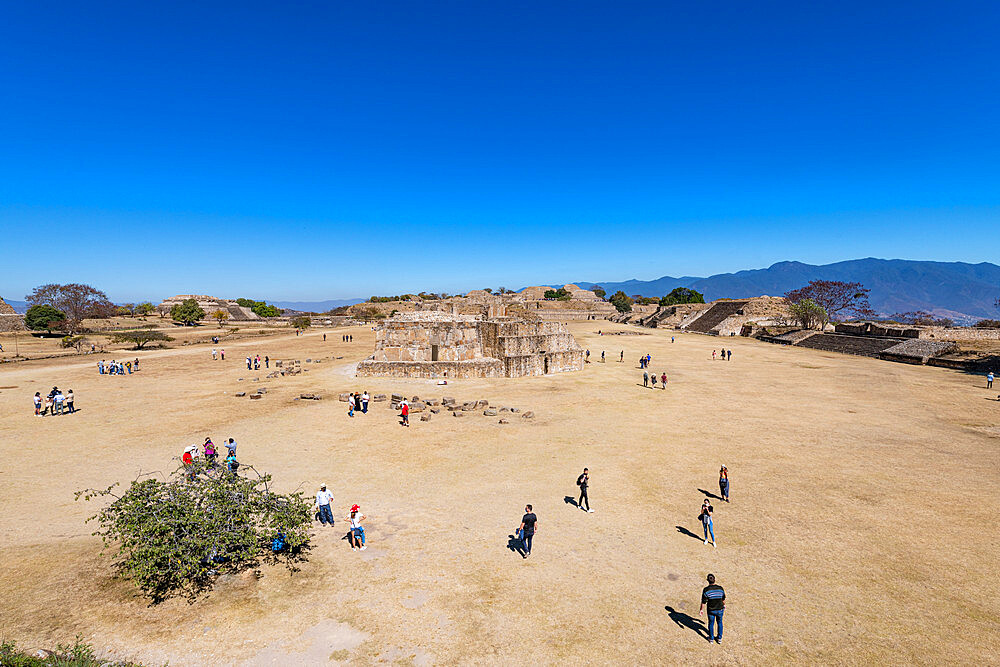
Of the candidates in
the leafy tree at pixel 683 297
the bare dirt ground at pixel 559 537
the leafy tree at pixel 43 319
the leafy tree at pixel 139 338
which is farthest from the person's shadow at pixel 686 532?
the leafy tree at pixel 683 297

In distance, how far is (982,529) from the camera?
29.8 ft

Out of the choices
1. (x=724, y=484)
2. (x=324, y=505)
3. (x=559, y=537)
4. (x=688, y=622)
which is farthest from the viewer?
(x=724, y=484)

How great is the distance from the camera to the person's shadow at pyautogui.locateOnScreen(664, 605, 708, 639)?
628 centimetres

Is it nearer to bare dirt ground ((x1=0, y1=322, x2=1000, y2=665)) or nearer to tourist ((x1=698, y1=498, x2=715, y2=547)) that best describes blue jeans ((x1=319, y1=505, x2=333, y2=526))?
bare dirt ground ((x1=0, y1=322, x2=1000, y2=665))

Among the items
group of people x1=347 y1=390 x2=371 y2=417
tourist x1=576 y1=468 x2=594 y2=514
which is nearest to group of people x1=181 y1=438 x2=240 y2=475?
group of people x1=347 y1=390 x2=371 y2=417

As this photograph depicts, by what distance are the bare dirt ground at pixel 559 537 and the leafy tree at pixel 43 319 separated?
46342mm

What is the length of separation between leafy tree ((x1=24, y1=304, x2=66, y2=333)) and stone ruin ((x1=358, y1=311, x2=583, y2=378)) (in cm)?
5312

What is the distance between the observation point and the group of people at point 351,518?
27.3 ft

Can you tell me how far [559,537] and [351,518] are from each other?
4.58m

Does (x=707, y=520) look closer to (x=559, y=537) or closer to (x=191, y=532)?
(x=559, y=537)

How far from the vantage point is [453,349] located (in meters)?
26.6

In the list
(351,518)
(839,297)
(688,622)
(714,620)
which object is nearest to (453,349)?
(351,518)

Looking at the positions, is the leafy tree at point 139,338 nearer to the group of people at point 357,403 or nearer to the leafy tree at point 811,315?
the group of people at point 357,403

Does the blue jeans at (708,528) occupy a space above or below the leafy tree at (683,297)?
below
